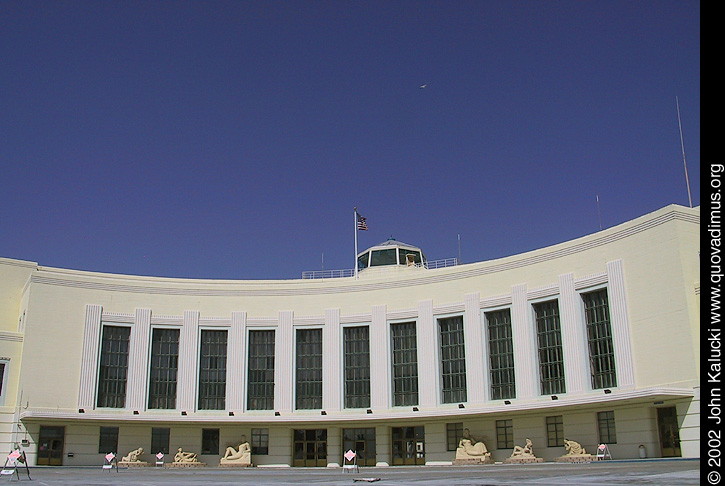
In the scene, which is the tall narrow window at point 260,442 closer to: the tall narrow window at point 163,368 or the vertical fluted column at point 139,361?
the tall narrow window at point 163,368

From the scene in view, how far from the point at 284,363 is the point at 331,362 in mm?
3634

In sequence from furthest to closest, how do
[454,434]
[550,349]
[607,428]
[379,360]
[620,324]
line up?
[379,360] → [454,434] → [550,349] → [607,428] → [620,324]

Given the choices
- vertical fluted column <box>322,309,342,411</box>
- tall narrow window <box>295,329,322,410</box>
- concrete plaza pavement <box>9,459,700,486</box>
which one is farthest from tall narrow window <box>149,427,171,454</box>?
vertical fluted column <box>322,309,342,411</box>

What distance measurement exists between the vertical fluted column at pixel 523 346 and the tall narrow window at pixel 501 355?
2.15 ft

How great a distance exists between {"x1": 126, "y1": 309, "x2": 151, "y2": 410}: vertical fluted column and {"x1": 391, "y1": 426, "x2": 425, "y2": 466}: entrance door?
18591mm

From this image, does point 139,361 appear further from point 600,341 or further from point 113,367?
point 600,341

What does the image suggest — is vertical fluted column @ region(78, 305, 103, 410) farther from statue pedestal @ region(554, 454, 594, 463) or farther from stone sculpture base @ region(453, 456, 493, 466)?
statue pedestal @ region(554, 454, 594, 463)

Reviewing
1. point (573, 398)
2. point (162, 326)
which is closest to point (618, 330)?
point (573, 398)

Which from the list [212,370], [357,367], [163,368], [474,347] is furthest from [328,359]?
[163,368]

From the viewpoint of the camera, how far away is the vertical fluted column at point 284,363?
53.1 metres

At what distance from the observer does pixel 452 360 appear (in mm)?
50219

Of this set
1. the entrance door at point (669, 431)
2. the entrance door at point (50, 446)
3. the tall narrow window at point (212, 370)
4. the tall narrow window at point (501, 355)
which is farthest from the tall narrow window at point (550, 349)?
the entrance door at point (50, 446)
